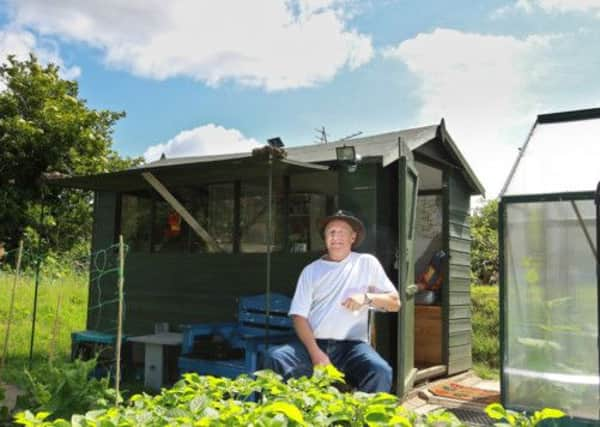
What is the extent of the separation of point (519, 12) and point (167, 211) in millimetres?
4082

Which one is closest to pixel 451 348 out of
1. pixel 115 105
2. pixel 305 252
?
pixel 305 252

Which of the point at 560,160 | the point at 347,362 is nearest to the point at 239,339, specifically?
the point at 347,362

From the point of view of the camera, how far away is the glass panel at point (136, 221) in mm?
6711

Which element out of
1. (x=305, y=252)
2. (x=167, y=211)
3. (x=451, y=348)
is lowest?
(x=451, y=348)

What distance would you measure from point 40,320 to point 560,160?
809 cm

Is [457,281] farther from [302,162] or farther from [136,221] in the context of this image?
[136,221]

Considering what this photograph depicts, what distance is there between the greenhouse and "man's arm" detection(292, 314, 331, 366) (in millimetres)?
1341

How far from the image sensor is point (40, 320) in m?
9.35

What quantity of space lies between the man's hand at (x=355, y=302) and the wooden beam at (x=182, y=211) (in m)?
2.41

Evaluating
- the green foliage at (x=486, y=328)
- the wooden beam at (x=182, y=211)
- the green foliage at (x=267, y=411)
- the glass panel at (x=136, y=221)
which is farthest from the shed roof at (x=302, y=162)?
the green foliage at (x=267, y=411)

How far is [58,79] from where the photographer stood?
16891 mm

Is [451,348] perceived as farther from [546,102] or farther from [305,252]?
[546,102]

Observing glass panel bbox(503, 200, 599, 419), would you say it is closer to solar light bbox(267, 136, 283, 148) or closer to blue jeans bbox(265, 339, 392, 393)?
blue jeans bbox(265, 339, 392, 393)

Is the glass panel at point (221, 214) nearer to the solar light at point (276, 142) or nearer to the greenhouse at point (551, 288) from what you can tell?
the solar light at point (276, 142)
